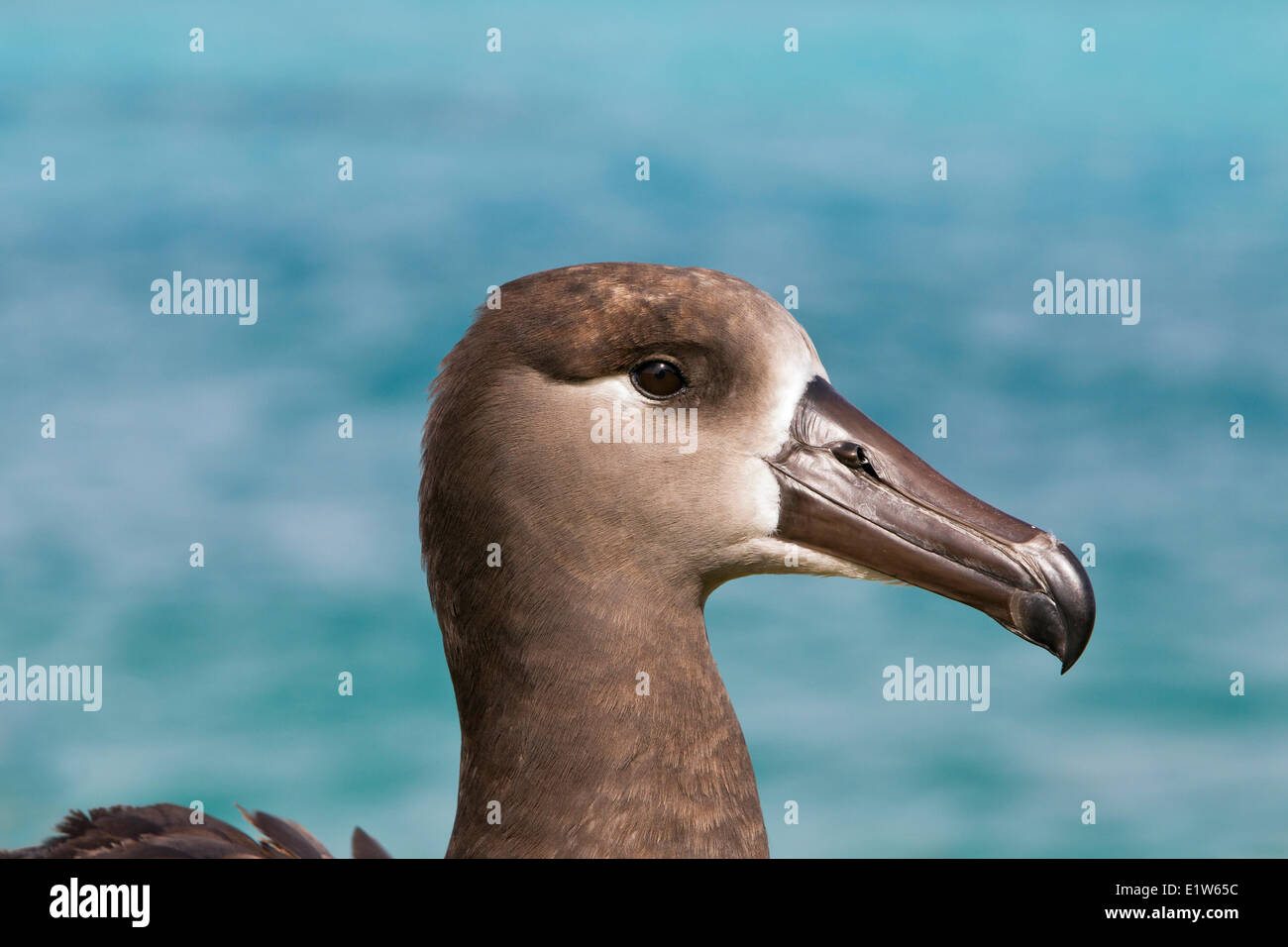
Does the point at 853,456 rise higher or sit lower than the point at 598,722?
higher

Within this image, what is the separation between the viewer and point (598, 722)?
3281mm

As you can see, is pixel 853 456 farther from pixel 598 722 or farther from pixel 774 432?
pixel 598 722

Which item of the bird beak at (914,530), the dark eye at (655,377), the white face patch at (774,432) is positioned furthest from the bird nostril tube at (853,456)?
the dark eye at (655,377)

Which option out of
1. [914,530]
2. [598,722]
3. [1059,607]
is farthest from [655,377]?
[1059,607]

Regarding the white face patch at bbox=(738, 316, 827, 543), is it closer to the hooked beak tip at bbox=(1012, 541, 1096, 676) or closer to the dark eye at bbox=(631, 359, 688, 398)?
the dark eye at bbox=(631, 359, 688, 398)

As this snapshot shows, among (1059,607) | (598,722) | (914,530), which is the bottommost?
(598,722)

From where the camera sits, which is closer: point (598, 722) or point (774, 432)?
point (598, 722)

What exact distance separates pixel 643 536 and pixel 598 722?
44 centimetres

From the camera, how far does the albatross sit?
3.28 metres

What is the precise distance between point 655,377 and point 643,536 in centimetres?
37

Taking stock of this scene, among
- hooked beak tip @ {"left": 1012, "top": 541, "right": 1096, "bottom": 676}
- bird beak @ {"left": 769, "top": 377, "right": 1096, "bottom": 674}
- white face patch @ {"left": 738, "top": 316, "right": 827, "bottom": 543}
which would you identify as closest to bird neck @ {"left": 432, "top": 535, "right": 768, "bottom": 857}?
white face patch @ {"left": 738, "top": 316, "right": 827, "bottom": 543}

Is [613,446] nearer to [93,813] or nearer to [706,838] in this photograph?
[706,838]

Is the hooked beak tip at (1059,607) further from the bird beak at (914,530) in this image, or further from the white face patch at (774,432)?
the white face patch at (774,432)
